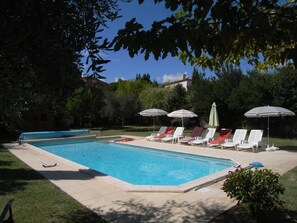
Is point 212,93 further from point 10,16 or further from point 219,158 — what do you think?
point 10,16

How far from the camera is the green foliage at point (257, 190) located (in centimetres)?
472

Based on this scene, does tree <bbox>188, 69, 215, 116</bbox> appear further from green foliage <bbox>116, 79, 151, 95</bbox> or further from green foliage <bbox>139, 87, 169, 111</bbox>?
green foliage <bbox>116, 79, 151, 95</bbox>

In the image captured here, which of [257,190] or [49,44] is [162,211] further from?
[49,44]

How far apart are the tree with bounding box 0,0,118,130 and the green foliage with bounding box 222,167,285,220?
3539 mm

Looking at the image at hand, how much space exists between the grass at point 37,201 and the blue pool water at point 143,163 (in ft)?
14.3

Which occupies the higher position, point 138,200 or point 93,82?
point 93,82

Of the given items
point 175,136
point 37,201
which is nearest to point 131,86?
point 175,136

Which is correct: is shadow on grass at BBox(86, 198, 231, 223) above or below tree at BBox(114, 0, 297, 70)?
below

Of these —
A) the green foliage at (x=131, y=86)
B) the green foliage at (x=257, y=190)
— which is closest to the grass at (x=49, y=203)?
the green foliage at (x=257, y=190)

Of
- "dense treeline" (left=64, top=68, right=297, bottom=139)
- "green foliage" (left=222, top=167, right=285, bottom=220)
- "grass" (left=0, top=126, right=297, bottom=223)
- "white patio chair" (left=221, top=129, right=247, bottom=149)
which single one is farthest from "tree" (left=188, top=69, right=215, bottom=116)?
"green foliage" (left=222, top=167, right=285, bottom=220)

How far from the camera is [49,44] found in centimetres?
238

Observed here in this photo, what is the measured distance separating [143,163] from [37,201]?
28.8 ft

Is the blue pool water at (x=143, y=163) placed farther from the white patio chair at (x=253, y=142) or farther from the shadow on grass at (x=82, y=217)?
the shadow on grass at (x=82, y=217)

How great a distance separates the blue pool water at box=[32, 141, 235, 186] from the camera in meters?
11.8
